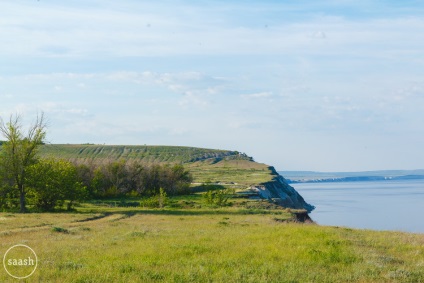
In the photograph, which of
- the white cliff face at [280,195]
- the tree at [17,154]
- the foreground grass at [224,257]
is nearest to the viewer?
the foreground grass at [224,257]

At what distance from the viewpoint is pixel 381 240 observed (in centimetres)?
2398

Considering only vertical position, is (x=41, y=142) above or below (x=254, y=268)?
above

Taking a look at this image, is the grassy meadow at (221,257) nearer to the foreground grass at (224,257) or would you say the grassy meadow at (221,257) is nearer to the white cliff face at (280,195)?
the foreground grass at (224,257)

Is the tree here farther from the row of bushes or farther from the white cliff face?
the white cliff face

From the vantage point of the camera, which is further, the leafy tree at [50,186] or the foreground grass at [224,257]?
the leafy tree at [50,186]

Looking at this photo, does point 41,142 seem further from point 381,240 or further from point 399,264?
point 399,264

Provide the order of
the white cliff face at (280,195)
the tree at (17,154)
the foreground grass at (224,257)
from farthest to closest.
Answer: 1. the white cliff face at (280,195)
2. the tree at (17,154)
3. the foreground grass at (224,257)

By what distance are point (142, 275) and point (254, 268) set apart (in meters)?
3.40

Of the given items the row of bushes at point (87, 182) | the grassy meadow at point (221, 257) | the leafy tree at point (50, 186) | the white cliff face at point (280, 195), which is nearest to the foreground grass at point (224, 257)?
the grassy meadow at point (221, 257)

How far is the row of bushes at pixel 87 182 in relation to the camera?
178 ft

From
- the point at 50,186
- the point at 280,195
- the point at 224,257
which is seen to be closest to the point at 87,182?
the point at 50,186

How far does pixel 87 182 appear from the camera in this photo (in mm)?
88562

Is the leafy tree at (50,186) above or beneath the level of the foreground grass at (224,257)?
above

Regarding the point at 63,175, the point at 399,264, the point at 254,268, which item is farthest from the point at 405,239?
the point at 63,175
